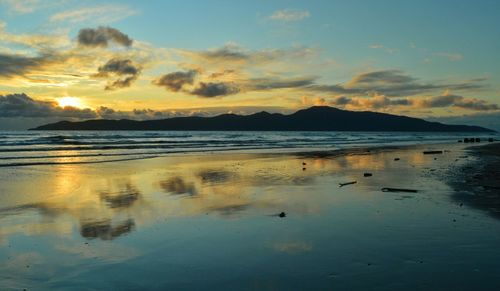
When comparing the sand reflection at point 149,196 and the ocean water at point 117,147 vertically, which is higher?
the sand reflection at point 149,196

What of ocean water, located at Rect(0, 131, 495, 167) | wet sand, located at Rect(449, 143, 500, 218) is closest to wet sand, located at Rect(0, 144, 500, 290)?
wet sand, located at Rect(449, 143, 500, 218)

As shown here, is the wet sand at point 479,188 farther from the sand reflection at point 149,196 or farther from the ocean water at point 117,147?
the ocean water at point 117,147

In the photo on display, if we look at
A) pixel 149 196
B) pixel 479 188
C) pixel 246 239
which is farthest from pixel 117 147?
pixel 246 239

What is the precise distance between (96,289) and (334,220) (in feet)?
22.2

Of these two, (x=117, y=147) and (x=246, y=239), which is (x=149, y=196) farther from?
(x=117, y=147)

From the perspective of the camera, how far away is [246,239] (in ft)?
31.7

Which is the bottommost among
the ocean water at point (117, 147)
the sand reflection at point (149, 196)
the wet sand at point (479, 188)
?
the ocean water at point (117, 147)

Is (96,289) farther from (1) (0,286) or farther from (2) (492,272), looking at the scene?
(2) (492,272)

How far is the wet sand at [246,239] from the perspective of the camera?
280 inches

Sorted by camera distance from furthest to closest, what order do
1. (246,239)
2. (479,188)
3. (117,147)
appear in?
(117,147) < (479,188) < (246,239)

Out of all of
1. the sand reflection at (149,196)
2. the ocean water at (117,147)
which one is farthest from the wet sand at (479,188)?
the ocean water at (117,147)

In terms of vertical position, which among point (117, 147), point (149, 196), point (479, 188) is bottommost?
point (117, 147)

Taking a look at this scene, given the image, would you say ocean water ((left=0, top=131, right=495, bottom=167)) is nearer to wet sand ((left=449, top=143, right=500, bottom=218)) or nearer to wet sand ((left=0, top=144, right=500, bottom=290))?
wet sand ((left=0, top=144, right=500, bottom=290))

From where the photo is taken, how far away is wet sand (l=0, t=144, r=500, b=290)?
7.11 metres
